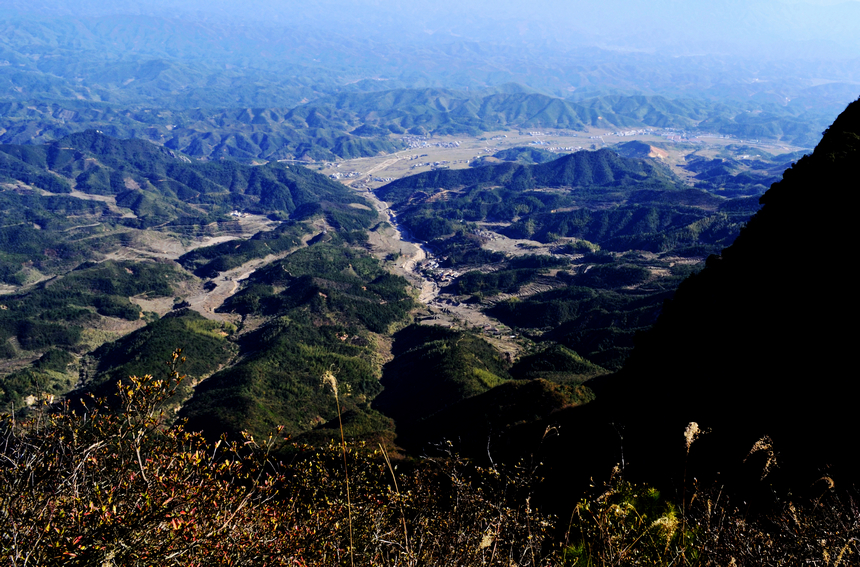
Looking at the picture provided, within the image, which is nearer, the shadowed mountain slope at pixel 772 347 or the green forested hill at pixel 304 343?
the shadowed mountain slope at pixel 772 347

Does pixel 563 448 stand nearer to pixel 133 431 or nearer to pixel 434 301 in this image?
pixel 133 431

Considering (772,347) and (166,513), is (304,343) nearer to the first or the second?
(772,347)

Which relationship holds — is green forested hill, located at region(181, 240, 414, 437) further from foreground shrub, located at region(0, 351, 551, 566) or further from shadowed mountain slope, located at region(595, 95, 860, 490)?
foreground shrub, located at region(0, 351, 551, 566)

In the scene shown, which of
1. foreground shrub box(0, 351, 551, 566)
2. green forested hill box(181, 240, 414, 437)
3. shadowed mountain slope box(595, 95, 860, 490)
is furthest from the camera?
green forested hill box(181, 240, 414, 437)

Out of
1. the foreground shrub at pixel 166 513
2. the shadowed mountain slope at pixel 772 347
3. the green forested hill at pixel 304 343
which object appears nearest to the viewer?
the foreground shrub at pixel 166 513

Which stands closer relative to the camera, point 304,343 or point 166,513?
point 166,513

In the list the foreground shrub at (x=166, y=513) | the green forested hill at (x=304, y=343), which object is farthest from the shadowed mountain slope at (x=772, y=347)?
the green forested hill at (x=304, y=343)

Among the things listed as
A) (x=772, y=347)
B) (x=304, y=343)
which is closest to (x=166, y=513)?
(x=772, y=347)

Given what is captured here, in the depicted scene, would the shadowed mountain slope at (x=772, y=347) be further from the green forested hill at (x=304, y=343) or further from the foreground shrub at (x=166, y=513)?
the green forested hill at (x=304, y=343)

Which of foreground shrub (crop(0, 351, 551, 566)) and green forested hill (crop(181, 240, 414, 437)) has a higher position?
foreground shrub (crop(0, 351, 551, 566))

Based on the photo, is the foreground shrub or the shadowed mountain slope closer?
the foreground shrub

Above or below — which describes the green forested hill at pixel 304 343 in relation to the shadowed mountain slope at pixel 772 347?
below

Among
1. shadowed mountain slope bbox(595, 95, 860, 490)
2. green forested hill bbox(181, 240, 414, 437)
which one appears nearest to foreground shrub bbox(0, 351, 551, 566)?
shadowed mountain slope bbox(595, 95, 860, 490)
